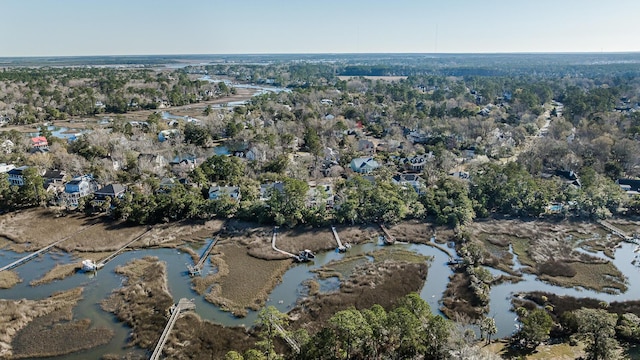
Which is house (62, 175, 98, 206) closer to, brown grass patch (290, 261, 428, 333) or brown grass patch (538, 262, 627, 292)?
brown grass patch (290, 261, 428, 333)

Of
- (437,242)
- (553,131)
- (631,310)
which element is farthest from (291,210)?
(553,131)

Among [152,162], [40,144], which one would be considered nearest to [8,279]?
[152,162]

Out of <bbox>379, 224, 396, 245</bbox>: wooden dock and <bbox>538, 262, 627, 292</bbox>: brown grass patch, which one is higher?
<bbox>379, 224, 396, 245</bbox>: wooden dock

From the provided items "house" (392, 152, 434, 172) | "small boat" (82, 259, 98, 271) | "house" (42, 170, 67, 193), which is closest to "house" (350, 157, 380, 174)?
"house" (392, 152, 434, 172)

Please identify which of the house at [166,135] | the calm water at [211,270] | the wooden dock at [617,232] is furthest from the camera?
the house at [166,135]

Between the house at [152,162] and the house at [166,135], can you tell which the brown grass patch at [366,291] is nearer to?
the house at [152,162]

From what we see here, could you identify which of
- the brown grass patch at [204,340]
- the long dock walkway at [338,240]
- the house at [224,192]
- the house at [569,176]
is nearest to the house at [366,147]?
Result: the house at [569,176]
